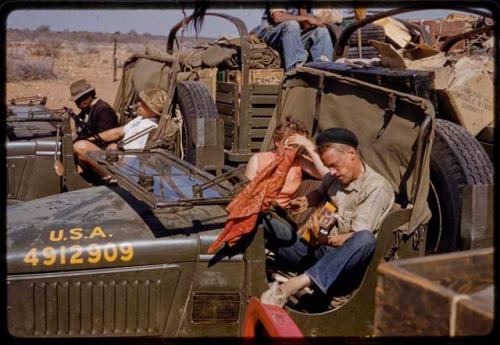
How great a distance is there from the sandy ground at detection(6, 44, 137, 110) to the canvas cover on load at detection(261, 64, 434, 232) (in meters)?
15.1

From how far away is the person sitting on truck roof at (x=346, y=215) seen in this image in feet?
12.2

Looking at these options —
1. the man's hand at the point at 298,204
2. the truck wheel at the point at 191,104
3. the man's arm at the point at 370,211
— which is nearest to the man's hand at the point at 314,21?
the truck wheel at the point at 191,104

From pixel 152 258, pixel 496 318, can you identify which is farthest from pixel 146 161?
pixel 496 318

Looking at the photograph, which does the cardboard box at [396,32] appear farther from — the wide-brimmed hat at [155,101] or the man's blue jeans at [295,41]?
the wide-brimmed hat at [155,101]

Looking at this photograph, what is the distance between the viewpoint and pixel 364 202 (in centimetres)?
399

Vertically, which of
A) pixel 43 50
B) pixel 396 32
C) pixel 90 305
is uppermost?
pixel 396 32

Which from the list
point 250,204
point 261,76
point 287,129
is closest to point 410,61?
point 261,76

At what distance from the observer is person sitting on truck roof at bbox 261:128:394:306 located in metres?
3.72

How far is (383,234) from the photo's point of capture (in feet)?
12.4

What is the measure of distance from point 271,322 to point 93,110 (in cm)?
540

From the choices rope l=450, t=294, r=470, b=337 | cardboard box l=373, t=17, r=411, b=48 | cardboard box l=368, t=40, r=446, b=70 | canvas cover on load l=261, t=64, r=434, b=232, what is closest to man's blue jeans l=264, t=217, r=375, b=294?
canvas cover on load l=261, t=64, r=434, b=232

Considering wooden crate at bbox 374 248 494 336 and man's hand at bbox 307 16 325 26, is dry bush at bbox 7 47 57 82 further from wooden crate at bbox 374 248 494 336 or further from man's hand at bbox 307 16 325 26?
wooden crate at bbox 374 248 494 336

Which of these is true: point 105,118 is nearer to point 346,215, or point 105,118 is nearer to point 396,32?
point 396,32

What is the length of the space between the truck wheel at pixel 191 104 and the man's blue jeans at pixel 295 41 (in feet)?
4.33
